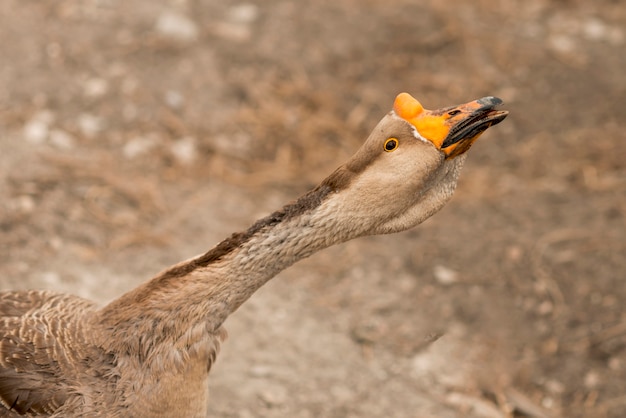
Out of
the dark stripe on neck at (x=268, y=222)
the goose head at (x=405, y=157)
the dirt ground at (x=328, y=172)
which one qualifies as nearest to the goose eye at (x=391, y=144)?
the goose head at (x=405, y=157)

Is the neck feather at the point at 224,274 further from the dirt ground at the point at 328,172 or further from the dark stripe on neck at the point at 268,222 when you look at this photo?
the dirt ground at the point at 328,172

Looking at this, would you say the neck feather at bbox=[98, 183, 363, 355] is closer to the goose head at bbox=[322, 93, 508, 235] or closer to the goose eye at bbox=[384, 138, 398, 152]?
the goose head at bbox=[322, 93, 508, 235]

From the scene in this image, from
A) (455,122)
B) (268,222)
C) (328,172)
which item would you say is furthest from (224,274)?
(328,172)

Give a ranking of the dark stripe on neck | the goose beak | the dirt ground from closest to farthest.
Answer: the goose beak
the dark stripe on neck
the dirt ground

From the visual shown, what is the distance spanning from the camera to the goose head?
286cm

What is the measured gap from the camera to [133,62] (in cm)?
638

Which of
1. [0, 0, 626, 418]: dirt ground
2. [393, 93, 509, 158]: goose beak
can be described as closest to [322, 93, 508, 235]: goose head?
[393, 93, 509, 158]: goose beak

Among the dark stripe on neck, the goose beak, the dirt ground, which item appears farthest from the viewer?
the dirt ground

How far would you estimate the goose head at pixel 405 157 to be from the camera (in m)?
2.86

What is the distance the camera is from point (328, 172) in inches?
234

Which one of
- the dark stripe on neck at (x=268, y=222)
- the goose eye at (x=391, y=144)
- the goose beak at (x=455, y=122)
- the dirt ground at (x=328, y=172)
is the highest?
the dirt ground at (x=328, y=172)

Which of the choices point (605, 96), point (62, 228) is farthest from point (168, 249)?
point (605, 96)

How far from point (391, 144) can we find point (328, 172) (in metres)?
3.03

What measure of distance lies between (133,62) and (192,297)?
3.74 metres
